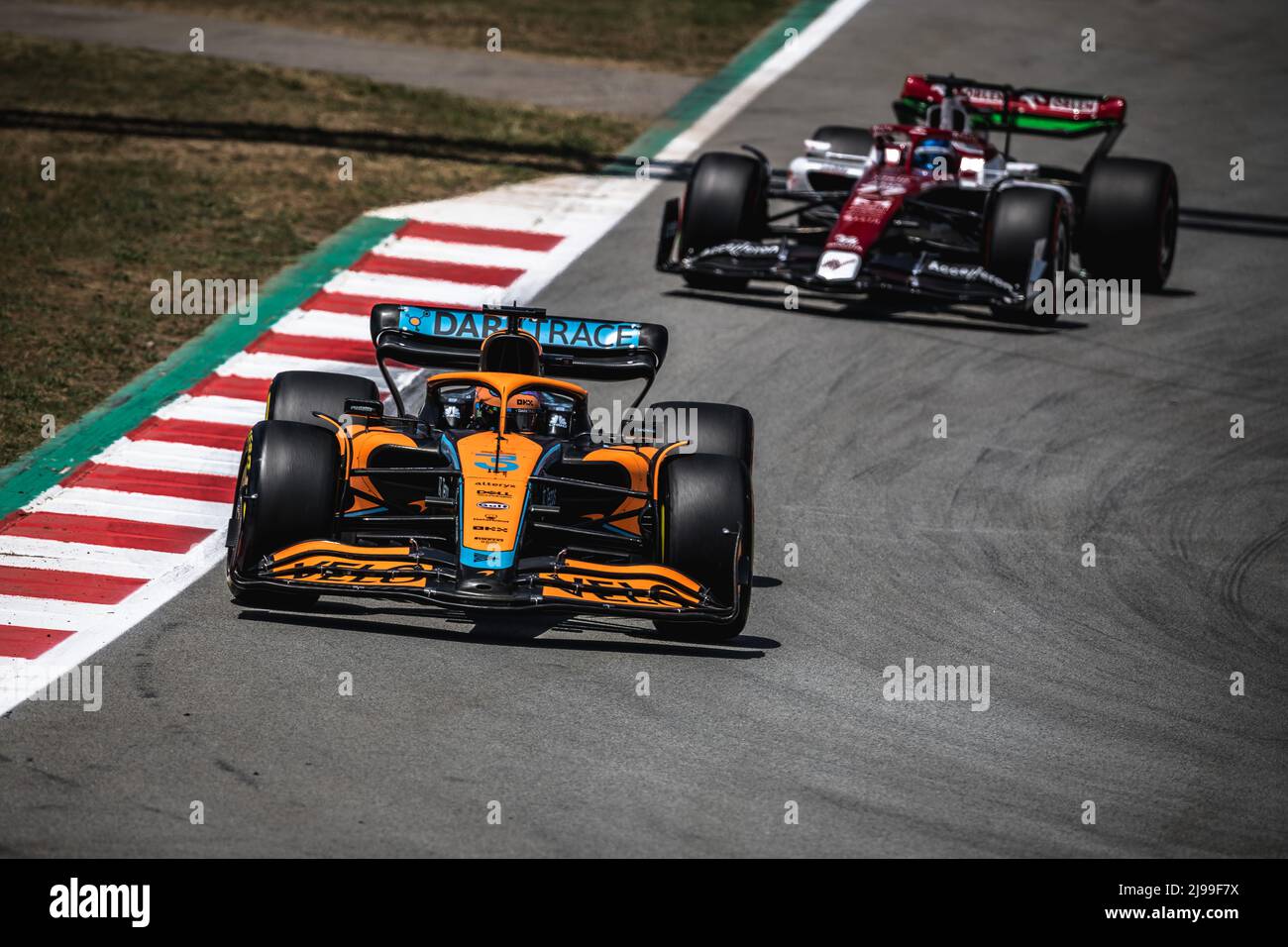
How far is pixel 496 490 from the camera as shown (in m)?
9.70

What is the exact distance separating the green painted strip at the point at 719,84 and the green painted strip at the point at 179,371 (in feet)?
14.2

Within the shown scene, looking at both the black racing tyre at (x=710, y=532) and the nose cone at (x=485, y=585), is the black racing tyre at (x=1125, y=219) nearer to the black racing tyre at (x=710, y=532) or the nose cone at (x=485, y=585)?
the black racing tyre at (x=710, y=532)

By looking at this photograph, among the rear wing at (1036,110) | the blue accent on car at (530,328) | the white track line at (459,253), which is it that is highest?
the rear wing at (1036,110)

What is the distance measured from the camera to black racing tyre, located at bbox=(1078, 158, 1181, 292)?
17.1 m

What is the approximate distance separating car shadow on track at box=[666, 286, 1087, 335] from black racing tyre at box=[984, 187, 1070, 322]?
0.47 metres

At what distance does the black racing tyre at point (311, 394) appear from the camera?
10.7 m

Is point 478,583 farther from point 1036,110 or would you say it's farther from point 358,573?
point 1036,110

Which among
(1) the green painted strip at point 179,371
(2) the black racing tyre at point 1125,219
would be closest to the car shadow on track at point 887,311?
(2) the black racing tyre at point 1125,219

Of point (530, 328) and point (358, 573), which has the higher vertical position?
point (530, 328)

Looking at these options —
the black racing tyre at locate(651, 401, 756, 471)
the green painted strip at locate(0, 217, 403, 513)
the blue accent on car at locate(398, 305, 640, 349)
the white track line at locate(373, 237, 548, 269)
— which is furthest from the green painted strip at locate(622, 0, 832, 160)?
the black racing tyre at locate(651, 401, 756, 471)

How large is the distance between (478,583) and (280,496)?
3.78ft

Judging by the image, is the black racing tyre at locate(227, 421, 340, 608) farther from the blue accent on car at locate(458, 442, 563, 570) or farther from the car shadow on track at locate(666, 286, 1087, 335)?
the car shadow on track at locate(666, 286, 1087, 335)

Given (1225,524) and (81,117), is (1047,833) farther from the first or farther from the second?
(81,117)

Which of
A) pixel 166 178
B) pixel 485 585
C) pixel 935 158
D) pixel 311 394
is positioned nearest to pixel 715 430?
pixel 485 585
